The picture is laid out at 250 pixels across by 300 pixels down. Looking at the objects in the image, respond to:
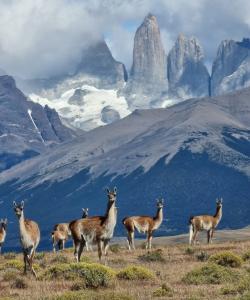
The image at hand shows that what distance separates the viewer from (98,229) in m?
36.6

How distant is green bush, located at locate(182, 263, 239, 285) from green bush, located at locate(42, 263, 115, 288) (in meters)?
2.90

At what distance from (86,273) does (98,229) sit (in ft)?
18.9

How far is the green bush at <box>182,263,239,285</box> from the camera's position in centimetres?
3139

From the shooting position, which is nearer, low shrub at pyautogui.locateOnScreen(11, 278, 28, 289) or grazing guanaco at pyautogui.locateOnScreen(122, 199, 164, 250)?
low shrub at pyautogui.locateOnScreen(11, 278, 28, 289)

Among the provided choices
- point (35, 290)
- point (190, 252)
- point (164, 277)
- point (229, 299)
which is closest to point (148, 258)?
point (190, 252)

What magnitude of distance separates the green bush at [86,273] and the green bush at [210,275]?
9.52ft

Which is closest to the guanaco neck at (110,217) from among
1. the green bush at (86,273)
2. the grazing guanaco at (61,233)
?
the green bush at (86,273)

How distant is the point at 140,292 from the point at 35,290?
3659mm

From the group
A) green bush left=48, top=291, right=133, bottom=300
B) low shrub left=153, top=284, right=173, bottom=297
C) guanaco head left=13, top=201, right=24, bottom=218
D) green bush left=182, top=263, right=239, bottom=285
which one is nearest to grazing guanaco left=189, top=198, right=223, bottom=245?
green bush left=182, top=263, right=239, bottom=285

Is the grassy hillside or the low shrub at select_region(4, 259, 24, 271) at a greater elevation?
the low shrub at select_region(4, 259, 24, 271)

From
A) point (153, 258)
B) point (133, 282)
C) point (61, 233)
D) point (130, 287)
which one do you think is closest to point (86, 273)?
point (130, 287)

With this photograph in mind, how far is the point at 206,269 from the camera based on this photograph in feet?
108

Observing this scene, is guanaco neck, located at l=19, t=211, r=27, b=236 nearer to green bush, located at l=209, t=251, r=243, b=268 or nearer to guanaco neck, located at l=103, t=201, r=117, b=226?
guanaco neck, located at l=103, t=201, r=117, b=226

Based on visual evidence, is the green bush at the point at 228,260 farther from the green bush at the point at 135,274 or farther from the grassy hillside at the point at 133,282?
the green bush at the point at 135,274
